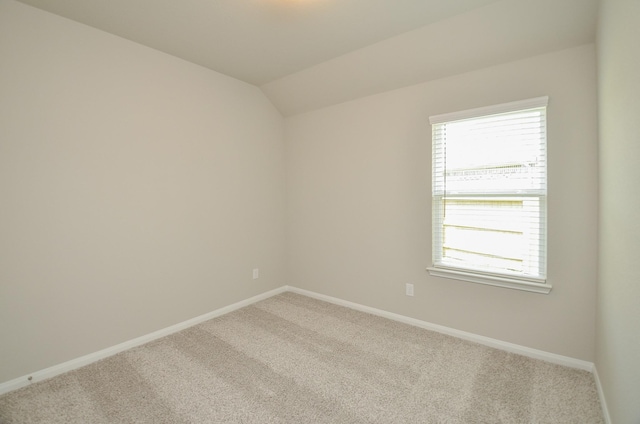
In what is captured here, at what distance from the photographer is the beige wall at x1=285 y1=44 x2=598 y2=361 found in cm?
207

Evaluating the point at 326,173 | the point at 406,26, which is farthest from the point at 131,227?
the point at 406,26

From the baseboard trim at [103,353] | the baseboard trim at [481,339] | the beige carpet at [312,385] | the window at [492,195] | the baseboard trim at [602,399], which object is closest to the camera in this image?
the baseboard trim at [602,399]

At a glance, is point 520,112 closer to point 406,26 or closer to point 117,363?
point 406,26

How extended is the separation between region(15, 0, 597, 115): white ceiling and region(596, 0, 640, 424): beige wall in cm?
44

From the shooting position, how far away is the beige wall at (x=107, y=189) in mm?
1992

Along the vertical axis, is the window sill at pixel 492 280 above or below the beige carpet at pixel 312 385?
above

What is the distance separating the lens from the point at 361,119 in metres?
3.17

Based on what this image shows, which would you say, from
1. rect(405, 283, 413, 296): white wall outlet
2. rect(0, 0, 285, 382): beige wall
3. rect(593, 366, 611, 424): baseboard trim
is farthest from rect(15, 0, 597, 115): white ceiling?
rect(593, 366, 611, 424): baseboard trim

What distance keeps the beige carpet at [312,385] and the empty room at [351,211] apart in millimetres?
17

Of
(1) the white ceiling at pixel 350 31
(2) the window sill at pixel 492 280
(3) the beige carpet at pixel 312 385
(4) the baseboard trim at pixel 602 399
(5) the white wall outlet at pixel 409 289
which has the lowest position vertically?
(3) the beige carpet at pixel 312 385

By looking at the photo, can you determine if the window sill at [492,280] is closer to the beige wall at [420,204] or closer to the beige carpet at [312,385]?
the beige wall at [420,204]

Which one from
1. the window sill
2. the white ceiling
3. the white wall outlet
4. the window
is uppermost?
the white ceiling

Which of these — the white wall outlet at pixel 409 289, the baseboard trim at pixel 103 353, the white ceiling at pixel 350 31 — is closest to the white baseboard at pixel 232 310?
the baseboard trim at pixel 103 353

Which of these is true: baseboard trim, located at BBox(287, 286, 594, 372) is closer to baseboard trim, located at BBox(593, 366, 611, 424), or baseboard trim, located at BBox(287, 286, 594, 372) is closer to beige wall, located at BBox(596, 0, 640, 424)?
baseboard trim, located at BBox(593, 366, 611, 424)
